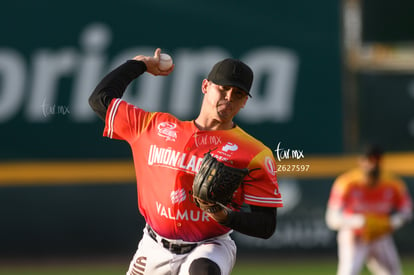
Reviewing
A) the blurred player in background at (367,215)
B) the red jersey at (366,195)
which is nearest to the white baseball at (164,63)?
the blurred player in background at (367,215)

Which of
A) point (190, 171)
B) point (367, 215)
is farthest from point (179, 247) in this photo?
point (367, 215)

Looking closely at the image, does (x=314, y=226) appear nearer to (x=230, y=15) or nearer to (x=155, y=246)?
(x=230, y=15)

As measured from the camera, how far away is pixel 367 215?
9.73m

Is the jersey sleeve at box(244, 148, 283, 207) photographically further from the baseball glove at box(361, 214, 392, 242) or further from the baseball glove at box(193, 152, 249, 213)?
the baseball glove at box(361, 214, 392, 242)

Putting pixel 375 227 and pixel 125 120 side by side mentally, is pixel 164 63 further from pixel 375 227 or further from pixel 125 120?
pixel 375 227

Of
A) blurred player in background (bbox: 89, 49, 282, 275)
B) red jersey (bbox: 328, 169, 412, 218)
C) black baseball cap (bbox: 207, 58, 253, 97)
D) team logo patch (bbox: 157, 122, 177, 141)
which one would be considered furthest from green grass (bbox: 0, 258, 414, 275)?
black baseball cap (bbox: 207, 58, 253, 97)

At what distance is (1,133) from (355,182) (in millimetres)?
5536

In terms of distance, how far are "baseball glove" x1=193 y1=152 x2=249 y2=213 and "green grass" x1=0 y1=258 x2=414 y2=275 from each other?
688 cm

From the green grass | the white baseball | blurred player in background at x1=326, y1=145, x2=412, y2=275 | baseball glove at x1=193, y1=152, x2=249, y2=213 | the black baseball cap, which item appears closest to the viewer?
baseball glove at x1=193, y1=152, x2=249, y2=213

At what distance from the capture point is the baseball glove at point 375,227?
9.36 metres

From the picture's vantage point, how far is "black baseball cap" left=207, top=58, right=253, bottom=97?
4441 millimetres

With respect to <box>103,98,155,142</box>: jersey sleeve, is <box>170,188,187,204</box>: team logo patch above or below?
below

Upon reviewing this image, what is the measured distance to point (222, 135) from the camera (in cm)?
460

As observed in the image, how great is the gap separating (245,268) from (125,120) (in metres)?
7.17
